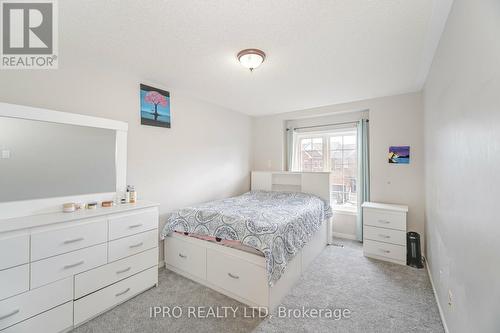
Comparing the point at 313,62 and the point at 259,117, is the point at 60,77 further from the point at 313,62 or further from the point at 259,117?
the point at 259,117

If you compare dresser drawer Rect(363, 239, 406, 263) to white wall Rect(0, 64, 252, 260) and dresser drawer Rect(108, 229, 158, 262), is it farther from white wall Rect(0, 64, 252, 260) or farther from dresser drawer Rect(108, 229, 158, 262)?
dresser drawer Rect(108, 229, 158, 262)

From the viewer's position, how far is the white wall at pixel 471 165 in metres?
0.88

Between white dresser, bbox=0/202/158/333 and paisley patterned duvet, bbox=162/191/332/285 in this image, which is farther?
paisley patterned duvet, bbox=162/191/332/285

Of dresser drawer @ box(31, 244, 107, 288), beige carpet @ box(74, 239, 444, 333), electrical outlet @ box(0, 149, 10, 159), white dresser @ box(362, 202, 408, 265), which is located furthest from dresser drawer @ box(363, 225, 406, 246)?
electrical outlet @ box(0, 149, 10, 159)

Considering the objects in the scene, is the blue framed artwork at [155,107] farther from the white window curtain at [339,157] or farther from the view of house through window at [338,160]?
the view of house through window at [338,160]

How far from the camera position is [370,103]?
3.46 metres

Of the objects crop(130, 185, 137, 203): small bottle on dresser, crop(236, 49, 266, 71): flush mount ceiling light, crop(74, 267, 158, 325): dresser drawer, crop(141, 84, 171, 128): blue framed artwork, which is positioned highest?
crop(236, 49, 266, 71): flush mount ceiling light

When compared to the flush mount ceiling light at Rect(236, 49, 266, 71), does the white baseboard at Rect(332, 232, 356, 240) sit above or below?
below

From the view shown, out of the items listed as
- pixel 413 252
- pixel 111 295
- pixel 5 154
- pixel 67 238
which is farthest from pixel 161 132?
pixel 413 252

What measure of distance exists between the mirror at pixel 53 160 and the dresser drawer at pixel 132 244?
2.09 feet

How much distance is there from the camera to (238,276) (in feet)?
6.63

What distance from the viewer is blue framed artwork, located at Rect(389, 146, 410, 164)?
10.3ft

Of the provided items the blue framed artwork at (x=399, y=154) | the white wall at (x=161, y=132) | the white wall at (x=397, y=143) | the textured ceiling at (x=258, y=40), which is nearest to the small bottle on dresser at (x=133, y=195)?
the white wall at (x=161, y=132)

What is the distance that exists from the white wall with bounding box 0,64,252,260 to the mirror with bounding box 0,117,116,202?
0.21 meters
